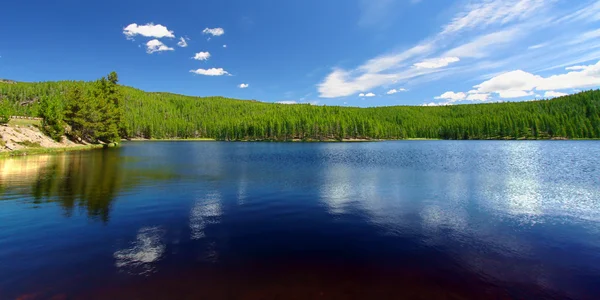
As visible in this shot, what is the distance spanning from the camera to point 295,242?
49.6 feet

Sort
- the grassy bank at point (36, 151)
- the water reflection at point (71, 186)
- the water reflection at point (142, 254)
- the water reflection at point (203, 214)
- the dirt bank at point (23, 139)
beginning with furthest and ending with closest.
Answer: the dirt bank at point (23, 139) < the grassy bank at point (36, 151) < the water reflection at point (71, 186) < the water reflection at point (203, 214) < the water reflection at point (142, 254)

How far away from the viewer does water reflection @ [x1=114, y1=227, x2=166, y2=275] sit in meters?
11.8

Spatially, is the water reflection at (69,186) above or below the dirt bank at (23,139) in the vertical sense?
below

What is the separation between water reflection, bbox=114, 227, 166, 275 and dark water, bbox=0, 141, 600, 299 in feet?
0.28

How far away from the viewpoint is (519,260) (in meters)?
13.4

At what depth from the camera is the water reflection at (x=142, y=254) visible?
38.7 ft

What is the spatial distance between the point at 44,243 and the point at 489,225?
25.8 metres

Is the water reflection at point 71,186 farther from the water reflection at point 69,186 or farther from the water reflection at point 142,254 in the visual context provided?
the water reflection at point 142,254

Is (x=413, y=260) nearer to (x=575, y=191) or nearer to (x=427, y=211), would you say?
(x=427, y=211)

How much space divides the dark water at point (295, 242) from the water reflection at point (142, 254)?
0.09 m

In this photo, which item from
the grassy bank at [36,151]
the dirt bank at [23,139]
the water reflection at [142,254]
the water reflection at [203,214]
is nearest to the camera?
the water reflection at [142,254]

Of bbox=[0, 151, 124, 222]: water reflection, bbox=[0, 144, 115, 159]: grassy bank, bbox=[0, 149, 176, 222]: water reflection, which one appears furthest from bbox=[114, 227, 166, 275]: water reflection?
bbox=[0, 144, 115, 159]: grassy bank

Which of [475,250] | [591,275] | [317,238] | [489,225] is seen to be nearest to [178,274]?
[317,238]

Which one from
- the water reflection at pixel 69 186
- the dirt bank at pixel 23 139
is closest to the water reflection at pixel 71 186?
the water reflection at pixel 69 186
